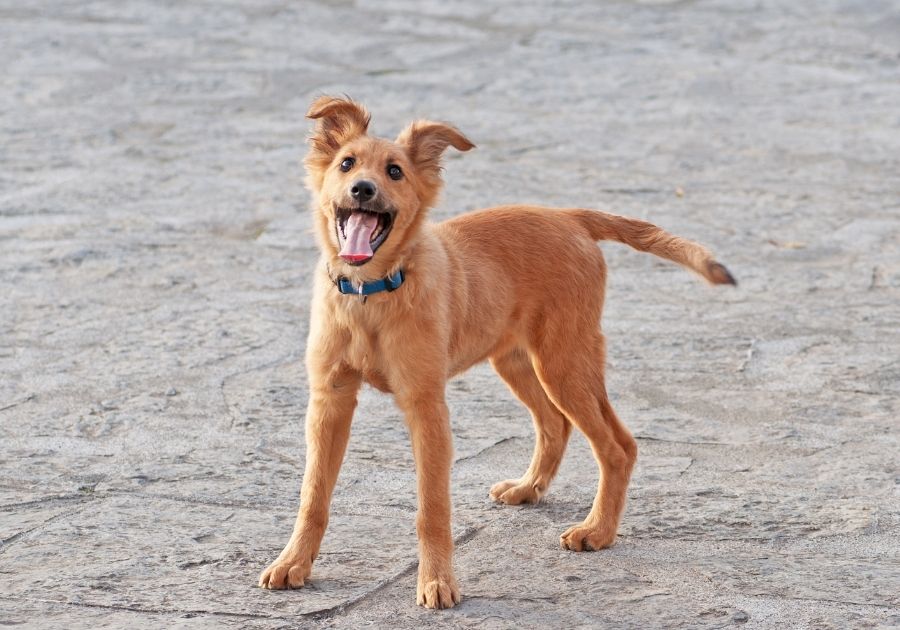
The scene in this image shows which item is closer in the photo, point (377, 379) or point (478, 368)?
point (377, 379)

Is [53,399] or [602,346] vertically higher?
[602,346]

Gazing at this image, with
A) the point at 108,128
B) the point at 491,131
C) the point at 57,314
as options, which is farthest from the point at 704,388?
the point at 108,128

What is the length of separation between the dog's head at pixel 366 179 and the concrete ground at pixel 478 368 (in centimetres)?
97

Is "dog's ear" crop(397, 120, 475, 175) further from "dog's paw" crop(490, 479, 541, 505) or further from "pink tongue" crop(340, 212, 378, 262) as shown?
"dog's paw" crop(490, 479, 541, 505)

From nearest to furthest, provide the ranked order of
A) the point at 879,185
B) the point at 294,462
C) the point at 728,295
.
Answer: the point at 294,462 < the point at 728,295 < the point at 879,185

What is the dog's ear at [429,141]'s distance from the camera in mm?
4297

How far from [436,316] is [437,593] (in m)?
0.81

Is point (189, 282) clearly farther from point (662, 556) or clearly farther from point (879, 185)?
point (879, 185)

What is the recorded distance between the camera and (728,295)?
6988 mm

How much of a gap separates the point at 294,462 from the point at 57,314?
204 centimetres

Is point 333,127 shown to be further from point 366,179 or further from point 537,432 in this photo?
point 537,432

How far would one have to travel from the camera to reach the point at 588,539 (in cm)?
432

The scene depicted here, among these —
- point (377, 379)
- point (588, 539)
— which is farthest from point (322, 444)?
point (588, 539)

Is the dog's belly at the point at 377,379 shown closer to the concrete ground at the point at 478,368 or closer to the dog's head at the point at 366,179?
the dog's head at the point at 366,179
